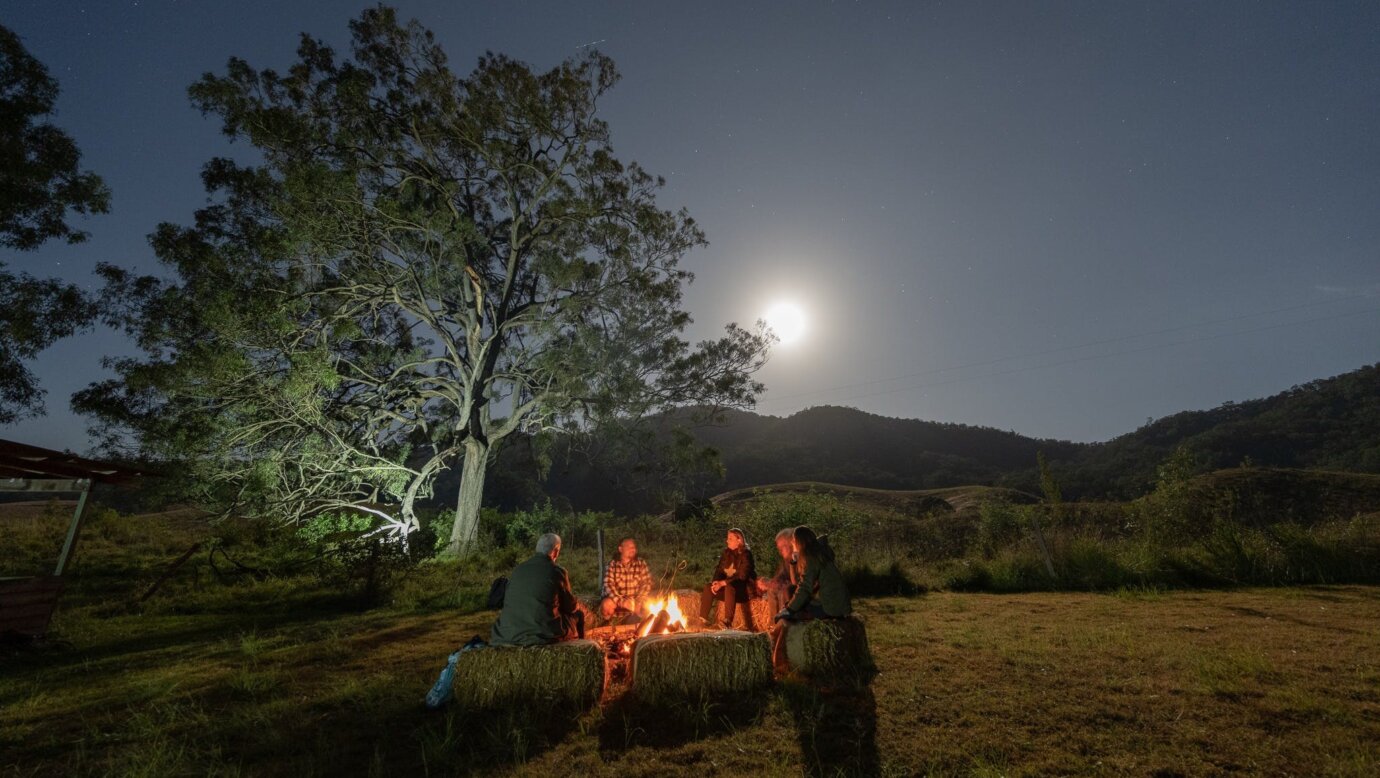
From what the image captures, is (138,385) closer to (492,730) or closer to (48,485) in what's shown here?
(48,485)

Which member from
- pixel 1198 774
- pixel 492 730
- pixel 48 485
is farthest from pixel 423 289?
pixel 1198 774

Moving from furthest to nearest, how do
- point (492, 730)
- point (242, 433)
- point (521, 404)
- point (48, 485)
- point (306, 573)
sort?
point (521, 404) → point (242, 433) → point (306, 573) → point (48, 485) → point (492, 730)

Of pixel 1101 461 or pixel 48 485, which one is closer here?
pixel 48 485

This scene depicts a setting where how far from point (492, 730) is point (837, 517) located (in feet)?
39.1

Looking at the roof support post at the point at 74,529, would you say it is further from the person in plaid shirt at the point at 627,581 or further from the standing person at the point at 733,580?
the standing person at the point at 733,580

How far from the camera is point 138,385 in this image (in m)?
12.6

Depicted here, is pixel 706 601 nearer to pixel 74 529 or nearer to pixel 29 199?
pixel 74 529

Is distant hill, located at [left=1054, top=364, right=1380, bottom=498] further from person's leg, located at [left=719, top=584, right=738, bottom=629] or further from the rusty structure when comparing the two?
the rusty structure

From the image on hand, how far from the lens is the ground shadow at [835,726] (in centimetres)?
350

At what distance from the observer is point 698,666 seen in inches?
188

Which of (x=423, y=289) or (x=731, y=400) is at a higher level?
(x=423, y=289)

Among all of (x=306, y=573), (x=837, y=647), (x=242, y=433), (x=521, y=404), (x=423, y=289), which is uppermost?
(x=423, y=289)

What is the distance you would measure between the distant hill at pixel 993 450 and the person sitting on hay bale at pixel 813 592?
102 ft

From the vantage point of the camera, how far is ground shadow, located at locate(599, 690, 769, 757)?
401cm
